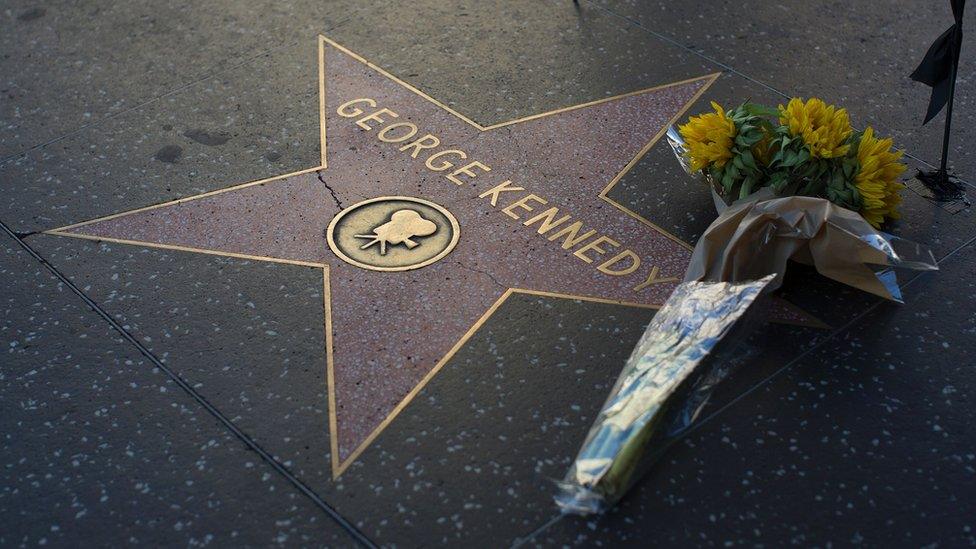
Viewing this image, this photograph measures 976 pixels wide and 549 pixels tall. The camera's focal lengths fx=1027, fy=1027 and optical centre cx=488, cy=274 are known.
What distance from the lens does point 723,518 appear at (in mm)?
2318

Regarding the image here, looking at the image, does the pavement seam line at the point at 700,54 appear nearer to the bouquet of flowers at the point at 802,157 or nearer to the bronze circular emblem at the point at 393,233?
the bouquet of flowers at the point at 802,157

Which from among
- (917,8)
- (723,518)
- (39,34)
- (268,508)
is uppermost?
(917,8)

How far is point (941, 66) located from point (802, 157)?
616mm

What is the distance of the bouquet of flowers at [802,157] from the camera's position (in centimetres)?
294

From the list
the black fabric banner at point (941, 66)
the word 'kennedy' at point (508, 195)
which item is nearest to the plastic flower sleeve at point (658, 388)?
the word 'kennedy' at point (508, 195)

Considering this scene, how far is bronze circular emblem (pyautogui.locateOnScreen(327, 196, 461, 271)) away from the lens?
10.2 ft

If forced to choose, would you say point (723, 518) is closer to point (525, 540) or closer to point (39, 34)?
point (525, 540)

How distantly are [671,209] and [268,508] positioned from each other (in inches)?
63.3

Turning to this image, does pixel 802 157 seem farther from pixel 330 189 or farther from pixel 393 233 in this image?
pixel 330 189

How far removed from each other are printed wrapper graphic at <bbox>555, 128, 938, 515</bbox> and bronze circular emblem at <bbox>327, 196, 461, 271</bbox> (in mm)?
751

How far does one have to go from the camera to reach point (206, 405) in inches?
104

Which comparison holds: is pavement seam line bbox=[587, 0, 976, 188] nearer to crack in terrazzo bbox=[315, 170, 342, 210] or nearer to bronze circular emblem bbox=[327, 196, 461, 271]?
bronze circular emblem bbox=[327, 196, 461, 271]

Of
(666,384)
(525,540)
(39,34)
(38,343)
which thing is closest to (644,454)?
(666,384)

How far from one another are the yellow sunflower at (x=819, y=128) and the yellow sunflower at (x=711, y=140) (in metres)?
0.18
